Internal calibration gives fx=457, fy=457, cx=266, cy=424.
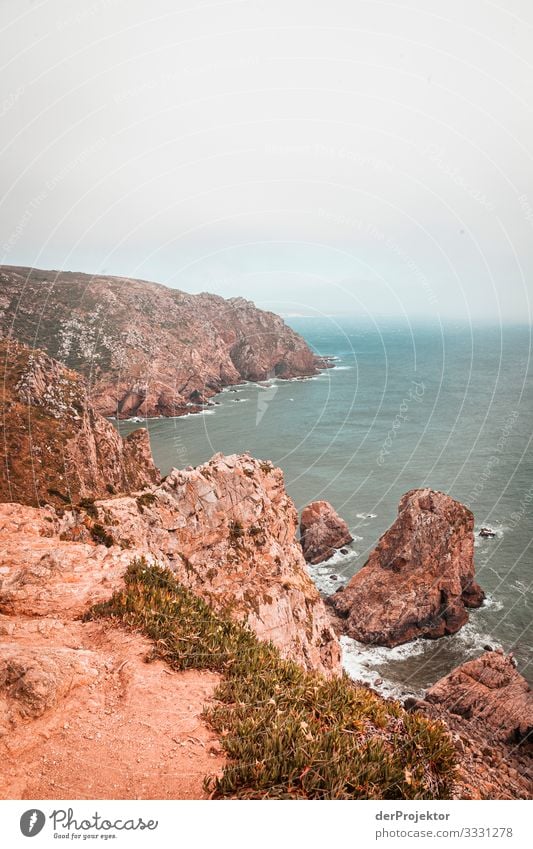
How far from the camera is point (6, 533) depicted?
11633 mm

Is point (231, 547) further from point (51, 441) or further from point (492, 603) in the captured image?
point (492, 603)

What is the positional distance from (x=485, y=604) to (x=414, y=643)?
8143 millimetres

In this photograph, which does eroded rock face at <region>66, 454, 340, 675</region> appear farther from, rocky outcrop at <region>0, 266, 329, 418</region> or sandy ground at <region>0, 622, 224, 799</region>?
rocky outcrop at <region>0, 266, 329, 418</region>

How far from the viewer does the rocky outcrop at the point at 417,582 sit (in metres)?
37.7

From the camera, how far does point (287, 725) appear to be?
6113 millimetres

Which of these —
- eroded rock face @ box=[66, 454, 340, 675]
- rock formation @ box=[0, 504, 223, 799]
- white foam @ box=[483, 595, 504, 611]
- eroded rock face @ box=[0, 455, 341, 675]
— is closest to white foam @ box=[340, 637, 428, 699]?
white foam @ box=[483, 595, 504, 611]

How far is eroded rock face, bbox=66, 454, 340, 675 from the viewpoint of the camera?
17.5m

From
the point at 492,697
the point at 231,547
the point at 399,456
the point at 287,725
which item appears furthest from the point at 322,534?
the point at 287,725

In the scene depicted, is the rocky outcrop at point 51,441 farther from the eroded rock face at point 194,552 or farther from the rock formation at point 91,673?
the rock formation at point 91,673

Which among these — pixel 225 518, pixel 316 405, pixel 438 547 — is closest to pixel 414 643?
pixel 438 547

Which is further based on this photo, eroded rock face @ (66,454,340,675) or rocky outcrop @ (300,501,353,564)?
rocky outcrop @ (300,501,353,564)

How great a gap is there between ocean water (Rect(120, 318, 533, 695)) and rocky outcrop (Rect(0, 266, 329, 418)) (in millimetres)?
8047

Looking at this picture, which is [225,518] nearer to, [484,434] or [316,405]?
[484,434]
